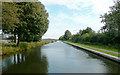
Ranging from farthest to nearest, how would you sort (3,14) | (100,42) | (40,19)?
(100,42) → (40,19) → (3,14)

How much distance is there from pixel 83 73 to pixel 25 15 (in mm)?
14924

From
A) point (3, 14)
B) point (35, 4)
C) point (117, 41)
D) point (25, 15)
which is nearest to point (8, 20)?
point (3, 14)

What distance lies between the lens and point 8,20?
11.1 m

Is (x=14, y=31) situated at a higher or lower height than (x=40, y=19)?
lower

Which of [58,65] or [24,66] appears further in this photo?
[58,65]

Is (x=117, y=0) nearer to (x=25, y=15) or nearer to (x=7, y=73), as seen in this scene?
(x=7, y=73)

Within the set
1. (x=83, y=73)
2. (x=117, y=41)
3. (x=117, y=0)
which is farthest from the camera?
(x=117, y=41)

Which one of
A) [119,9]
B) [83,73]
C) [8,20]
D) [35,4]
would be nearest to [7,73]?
[83,73]

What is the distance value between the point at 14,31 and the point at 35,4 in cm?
642

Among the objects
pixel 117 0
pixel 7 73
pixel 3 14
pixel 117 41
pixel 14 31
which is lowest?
pixel 7 73

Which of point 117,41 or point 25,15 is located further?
point 117,41

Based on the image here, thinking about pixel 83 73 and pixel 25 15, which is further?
pixel 25 15

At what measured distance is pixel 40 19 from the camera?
18.6 m

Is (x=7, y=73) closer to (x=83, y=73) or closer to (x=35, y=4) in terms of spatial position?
(x=83, y=73)
